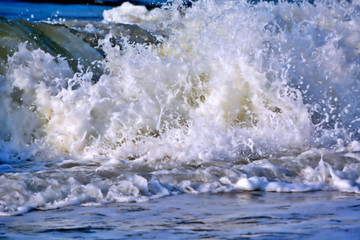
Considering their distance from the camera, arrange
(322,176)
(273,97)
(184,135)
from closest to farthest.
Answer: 1. (322,176)
2. (184,135)
3. (273,97)

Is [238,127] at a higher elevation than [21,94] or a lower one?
lower

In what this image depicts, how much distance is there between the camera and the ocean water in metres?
3.01

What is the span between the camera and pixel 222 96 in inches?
209

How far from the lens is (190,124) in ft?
16.4

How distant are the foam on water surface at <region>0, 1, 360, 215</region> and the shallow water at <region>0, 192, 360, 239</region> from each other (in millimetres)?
671

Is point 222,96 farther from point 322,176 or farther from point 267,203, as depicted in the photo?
point 267,203

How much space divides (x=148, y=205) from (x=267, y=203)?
69 centimetres

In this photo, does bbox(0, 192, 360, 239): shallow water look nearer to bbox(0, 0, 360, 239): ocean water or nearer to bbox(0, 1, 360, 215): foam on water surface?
bbox(0, 0, 360, 239): ocean water

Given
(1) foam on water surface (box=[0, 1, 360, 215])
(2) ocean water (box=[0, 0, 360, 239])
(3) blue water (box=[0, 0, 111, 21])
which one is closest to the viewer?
(2) ocean water (box=[0, 0, 360, 239])

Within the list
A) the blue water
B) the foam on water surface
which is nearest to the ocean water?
the foam on water surface

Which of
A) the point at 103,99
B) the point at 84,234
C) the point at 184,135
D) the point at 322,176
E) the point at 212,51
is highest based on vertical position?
the point at 212,51

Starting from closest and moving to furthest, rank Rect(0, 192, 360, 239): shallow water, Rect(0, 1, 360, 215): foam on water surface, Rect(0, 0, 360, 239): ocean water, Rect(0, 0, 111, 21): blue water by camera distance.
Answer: Rect(0, 192, 360, 239): shallow water < Rect(0, 0, 360, 239): ocean water < Rect(0, 1, 360, 215): foam on water surface < Rect(0, 0, 111, 21): blue water

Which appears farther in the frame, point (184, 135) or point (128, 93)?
point (128, 93)

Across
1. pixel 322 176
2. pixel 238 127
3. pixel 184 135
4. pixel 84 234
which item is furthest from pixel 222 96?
pixel 84 234
